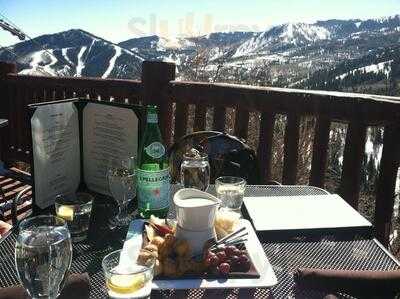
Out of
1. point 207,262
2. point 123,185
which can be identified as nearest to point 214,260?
point 207,262

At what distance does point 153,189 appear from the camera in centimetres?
159

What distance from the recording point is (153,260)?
3.72 ft

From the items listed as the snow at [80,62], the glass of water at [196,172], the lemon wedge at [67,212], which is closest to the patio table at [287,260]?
the lemon wedge at [67,212]

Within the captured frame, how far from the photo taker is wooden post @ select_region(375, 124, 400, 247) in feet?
9.39

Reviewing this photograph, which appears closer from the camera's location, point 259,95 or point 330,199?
point 330,199


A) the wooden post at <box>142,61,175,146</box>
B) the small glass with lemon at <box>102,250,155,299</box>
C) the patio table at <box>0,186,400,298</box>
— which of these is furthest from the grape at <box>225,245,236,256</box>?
the wooden post at <box>142,61,175,146</box>

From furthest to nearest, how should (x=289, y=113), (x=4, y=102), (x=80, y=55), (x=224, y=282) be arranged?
(x=80, y=55), (x=4, y=102), (x=289, y=113), (x=224, y=282)

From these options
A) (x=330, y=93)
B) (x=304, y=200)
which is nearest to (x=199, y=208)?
(x=304, y=200)

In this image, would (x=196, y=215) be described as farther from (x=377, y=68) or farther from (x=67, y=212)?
(x=377, y=68)

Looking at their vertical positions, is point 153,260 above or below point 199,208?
below

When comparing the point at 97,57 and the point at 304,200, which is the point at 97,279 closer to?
the point at 304,200

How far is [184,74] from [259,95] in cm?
410

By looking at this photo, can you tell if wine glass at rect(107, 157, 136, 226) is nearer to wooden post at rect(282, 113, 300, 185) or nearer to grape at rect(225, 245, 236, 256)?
grape at rect(225, 245, 236, 256)

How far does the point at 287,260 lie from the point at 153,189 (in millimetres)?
525
